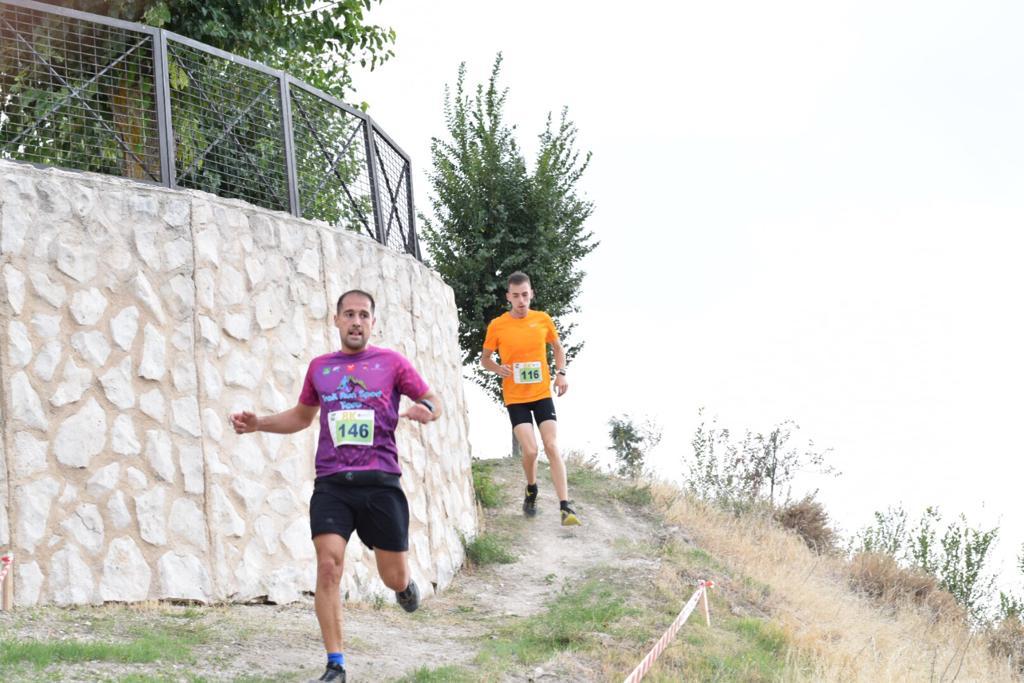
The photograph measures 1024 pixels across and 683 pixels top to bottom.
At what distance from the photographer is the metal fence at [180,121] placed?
1042 centimetres

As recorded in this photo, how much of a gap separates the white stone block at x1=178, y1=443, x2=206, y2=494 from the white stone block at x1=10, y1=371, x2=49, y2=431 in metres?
1.02

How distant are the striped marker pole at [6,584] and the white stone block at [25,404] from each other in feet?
3.30

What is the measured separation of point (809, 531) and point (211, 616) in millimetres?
11730

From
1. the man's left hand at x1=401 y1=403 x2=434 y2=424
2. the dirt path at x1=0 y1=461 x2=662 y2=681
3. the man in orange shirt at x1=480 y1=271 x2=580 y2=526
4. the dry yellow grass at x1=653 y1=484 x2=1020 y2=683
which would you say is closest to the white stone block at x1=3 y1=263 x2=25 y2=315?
the dirt path at x1=0 y1=461 x2=662 y2=681

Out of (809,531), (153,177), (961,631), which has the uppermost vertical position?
(153,177)

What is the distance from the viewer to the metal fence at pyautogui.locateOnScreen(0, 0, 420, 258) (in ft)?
34.2

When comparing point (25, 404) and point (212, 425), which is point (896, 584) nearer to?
point (212, 425)

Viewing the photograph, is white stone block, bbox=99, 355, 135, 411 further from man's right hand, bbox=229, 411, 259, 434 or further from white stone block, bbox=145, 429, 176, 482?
man's right hand, bbox=229, 411, 259, 434

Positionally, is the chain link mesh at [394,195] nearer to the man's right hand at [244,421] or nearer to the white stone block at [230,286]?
the white stone block at [230,286]

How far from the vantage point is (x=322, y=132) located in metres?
12.5

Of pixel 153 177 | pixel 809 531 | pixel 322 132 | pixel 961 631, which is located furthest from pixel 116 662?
pixel 809 531

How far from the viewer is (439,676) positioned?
7188mm

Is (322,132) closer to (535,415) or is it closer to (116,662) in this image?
(535,415)

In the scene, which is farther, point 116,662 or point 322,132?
point 322,132
